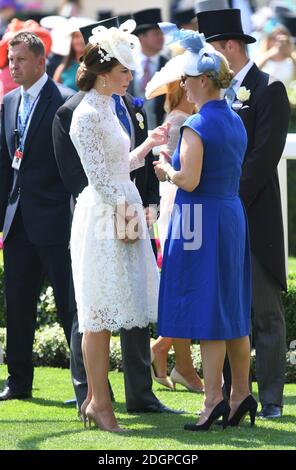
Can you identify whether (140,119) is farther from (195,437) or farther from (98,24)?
(195,437)

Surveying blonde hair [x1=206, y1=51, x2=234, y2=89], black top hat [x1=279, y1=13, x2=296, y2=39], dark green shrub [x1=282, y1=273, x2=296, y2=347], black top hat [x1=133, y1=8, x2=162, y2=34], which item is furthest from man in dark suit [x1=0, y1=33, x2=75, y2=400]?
black top hat [x1=279, y1=13, x2=296, y2=39]

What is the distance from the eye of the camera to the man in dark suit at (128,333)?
21.8 ft

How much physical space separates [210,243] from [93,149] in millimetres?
710

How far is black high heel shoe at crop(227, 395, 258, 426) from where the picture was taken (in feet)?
20.2

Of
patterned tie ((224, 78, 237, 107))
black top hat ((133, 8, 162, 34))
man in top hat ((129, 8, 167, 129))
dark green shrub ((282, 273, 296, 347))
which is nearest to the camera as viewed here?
patterned tie ((224, 78, 237, 107))

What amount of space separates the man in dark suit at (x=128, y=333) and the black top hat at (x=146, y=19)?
6316mm

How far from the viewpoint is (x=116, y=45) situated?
612 centimetres

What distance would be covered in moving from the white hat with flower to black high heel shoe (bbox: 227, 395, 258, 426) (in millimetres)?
1714

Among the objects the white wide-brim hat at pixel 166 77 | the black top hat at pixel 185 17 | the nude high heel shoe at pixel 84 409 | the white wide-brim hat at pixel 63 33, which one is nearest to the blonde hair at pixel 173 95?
the white wide-brim hat at pixel 166 77

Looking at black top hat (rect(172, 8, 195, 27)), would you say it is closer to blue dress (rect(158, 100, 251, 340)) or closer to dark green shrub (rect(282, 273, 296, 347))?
dark green shrub (rect(282, 273, 296, 347))

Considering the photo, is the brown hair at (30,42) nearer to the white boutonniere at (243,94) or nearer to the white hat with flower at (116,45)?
the white hat with flower at (116,45)

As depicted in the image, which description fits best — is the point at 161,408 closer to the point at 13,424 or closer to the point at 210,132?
the point at 13,424

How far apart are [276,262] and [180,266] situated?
0.80 metres
